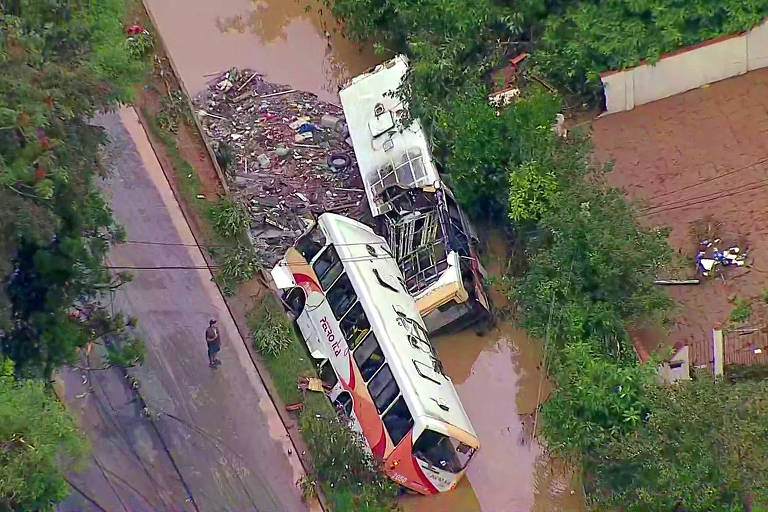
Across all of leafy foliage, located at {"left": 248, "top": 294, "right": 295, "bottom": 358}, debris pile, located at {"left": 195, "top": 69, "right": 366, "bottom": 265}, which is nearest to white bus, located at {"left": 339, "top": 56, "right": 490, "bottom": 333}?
debris pile, located at {"left": 195, "top": 69, "right": 366, "bottom": 265}

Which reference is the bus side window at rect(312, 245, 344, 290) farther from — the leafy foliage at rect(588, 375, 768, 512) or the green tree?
the green tree

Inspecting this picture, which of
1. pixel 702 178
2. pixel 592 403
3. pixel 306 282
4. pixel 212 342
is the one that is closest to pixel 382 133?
pixel 306 282

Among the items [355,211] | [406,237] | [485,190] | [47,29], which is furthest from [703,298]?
[47,29]

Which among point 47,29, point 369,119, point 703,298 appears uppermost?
point 47,29

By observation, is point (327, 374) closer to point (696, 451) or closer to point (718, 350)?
point (696, 451)

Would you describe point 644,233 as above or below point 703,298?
above

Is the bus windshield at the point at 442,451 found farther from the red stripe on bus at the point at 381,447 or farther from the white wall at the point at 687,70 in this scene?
the white wall at the point at 687,70

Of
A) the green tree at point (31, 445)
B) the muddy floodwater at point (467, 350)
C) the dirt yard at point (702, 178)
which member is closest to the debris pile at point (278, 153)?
the muddy floodwater at point (467, 350)

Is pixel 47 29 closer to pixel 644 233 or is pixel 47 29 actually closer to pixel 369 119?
pixel 369 119
